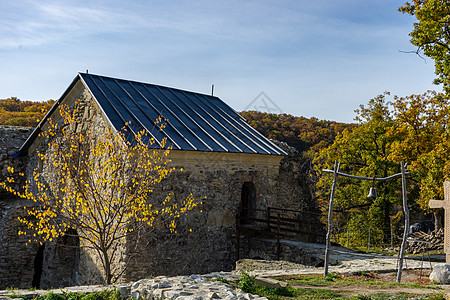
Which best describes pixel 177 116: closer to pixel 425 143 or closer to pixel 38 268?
pixel 38 268

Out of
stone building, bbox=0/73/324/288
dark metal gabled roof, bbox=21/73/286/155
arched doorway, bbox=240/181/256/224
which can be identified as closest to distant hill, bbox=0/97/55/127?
stone building, bbox=0/73/324/288

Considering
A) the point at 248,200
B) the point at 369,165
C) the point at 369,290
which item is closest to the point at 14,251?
the point at 248,200

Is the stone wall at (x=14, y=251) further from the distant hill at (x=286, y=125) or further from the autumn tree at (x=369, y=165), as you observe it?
the autumn tree at (x=369, y=165)

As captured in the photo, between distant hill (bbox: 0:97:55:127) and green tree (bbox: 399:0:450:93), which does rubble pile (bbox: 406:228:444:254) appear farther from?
distant hill (bbox: 0:97:55:127)

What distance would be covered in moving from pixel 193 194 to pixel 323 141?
2219 cm

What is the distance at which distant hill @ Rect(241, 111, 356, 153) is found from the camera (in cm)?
3131

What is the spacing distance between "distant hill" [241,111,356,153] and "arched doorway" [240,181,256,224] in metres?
15.6

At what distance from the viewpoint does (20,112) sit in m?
26.1

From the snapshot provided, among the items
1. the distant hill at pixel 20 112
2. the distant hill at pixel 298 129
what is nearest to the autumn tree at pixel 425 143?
the distant hill at pixel 298 129

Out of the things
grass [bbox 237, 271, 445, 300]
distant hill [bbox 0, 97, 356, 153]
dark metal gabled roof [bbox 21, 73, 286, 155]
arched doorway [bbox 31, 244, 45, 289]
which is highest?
distant hill [bbox 0, 97, 356, 153]

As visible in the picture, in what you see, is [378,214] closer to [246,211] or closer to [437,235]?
[437,235]

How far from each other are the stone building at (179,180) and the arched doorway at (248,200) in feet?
0.11

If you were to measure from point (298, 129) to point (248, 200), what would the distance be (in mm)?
21290

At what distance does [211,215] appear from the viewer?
12.9 metres
